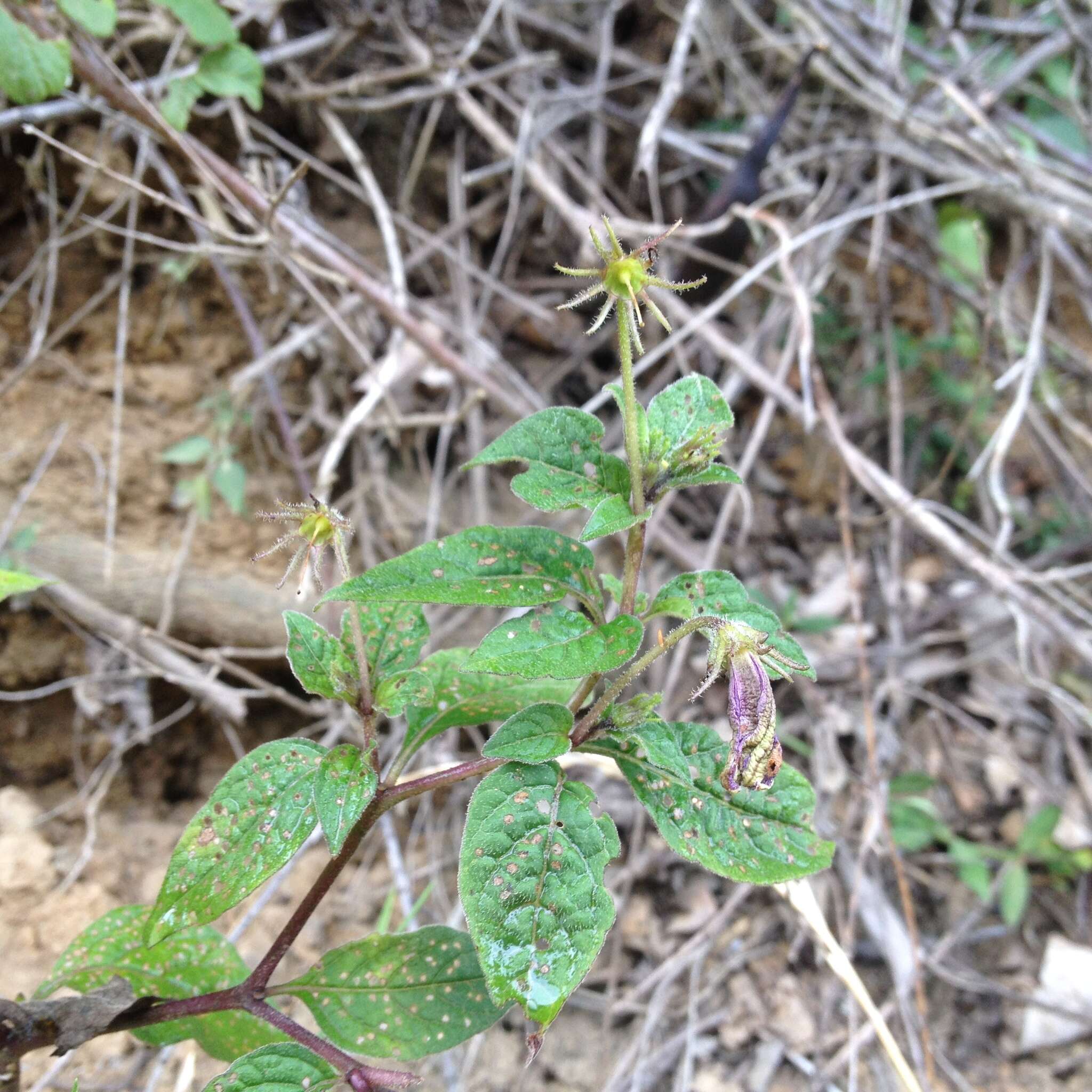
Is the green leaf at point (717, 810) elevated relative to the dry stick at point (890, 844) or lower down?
elevated

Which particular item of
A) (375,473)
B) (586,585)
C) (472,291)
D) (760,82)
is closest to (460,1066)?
(586,585)

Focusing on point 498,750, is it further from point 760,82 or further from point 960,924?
point 760,82

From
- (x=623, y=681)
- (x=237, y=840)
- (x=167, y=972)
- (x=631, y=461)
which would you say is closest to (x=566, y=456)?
(x=631, y=461)

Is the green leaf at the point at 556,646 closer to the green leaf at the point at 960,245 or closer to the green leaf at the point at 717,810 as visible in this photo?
the green leaf at the point at 717,810

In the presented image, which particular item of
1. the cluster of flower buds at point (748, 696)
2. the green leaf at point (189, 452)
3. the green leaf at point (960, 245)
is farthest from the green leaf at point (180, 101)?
the green leaf at point (960, 245)

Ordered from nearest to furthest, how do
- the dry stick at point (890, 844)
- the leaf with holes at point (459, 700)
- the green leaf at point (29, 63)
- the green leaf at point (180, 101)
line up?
the leaf with holes at point (459, 700) < the green leaf at point (29, 63) < the dry stick at point (890, 844) < the green leaf at point (180, 101)

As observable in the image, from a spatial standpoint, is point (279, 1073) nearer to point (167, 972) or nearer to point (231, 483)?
point (167, 972)
